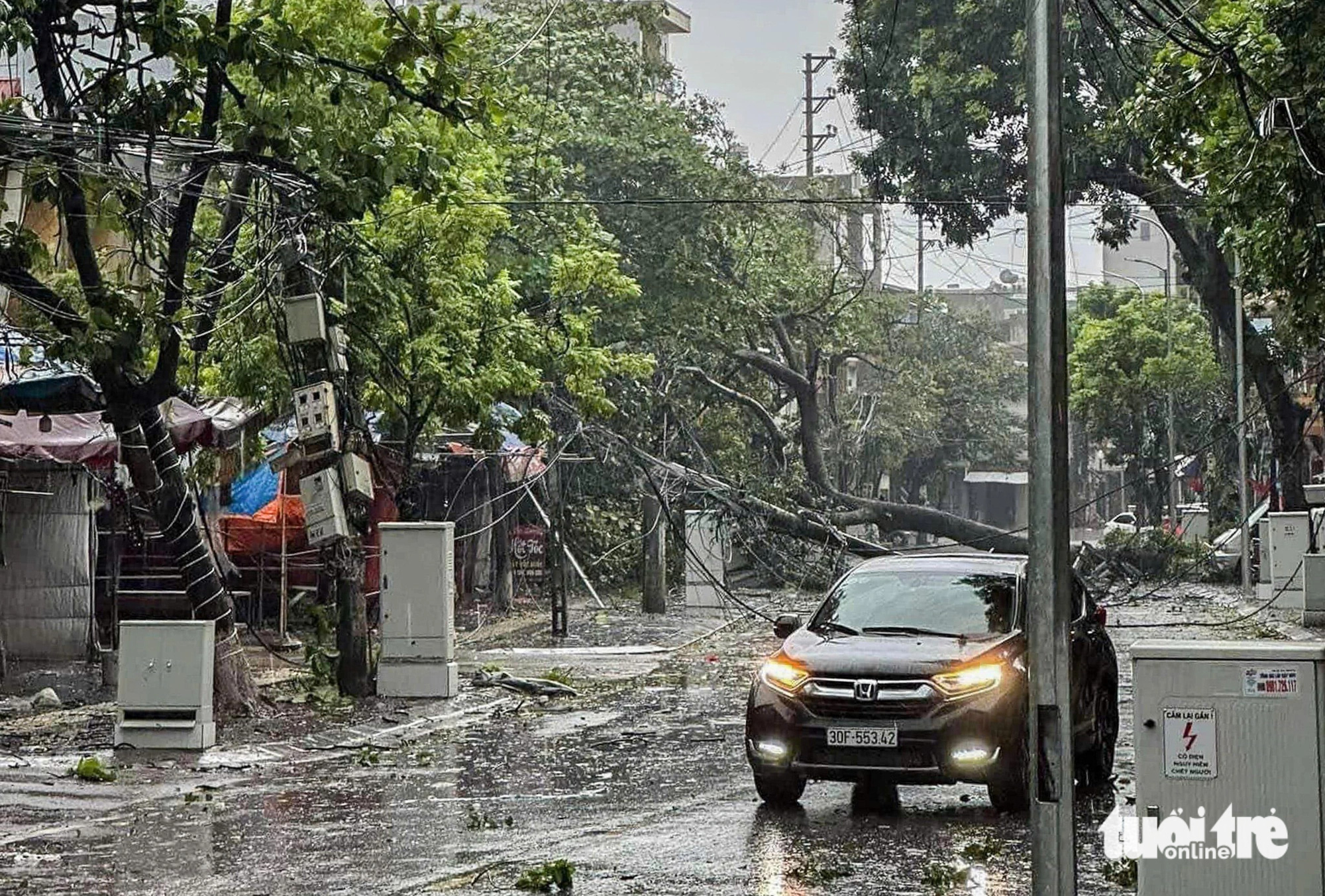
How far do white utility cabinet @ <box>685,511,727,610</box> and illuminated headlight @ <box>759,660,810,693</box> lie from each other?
71.0ft

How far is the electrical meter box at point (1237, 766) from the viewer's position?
743 cm

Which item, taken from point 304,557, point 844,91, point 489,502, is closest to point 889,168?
point 844,91

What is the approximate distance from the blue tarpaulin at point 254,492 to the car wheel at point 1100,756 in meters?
17.9

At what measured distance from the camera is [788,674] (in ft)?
41.5

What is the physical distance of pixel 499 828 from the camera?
39.2 ft

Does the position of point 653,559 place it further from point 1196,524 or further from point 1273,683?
point 1196,524

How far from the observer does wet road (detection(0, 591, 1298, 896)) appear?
1016cm

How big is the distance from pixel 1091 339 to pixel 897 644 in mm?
53514

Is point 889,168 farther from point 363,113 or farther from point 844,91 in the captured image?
point 363,113

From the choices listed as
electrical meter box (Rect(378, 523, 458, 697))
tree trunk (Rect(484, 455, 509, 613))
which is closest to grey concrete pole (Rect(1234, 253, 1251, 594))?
tree trunk (Rect(484, 455, 509, 613))

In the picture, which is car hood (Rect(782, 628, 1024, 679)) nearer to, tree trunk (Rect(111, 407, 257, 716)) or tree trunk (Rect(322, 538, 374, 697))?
tree trunk (Rect(111, 407, 257, 716))

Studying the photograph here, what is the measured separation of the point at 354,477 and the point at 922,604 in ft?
24.7

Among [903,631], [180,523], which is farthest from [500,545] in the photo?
[903,631]

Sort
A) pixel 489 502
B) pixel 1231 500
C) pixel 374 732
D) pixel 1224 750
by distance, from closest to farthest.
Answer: pixel 1224 750 < pixel 374 732 < pixel 489 502 < pixel 1231 500
